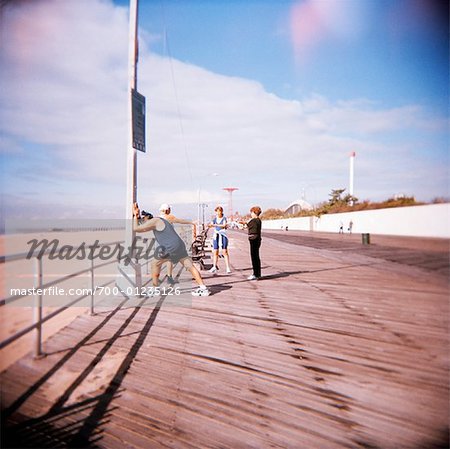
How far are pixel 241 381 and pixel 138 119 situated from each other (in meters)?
4.50

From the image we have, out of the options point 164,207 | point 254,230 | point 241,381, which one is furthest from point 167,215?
point 241,381

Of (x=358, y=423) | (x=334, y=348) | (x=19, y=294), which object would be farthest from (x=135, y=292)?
(x=358, y=423)

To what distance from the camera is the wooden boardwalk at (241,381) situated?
1830 millimetres

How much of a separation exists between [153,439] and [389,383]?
2178 millimetres

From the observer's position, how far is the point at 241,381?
8.04 ft

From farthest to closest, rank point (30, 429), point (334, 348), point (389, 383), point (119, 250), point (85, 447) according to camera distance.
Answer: point (119, 250), point (334, 348), point (389, 383), point (30, 429), point (85, 447)

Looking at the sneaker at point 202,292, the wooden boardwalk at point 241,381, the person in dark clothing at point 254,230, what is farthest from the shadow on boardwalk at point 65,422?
the person in dark clothing at point 254,230

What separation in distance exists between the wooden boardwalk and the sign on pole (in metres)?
3.10

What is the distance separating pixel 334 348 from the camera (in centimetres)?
315

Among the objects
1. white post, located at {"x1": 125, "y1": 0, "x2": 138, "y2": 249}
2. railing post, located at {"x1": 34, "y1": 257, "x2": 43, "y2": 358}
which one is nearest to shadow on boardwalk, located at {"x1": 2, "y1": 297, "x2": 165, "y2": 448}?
railing post, located at {"x1": 34, "y1": 257, "x2": 43, "y2": 358}

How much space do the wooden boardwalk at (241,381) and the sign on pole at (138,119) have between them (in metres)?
3.10

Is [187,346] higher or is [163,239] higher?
[163,239]

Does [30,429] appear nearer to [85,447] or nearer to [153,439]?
[85,447]

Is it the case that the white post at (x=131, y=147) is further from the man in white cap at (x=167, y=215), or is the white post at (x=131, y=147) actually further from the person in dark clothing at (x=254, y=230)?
the person in dark clothing at (x=254, y=230)
